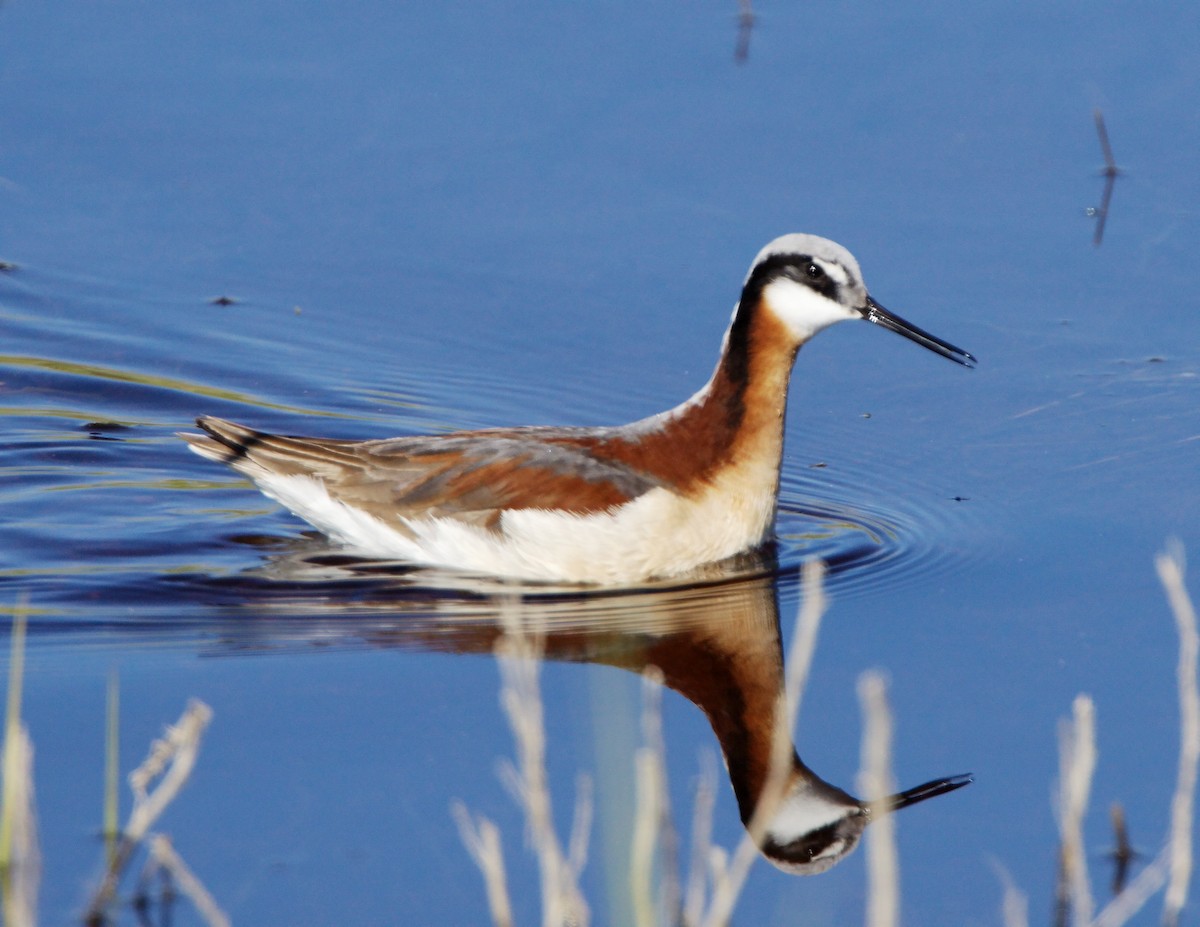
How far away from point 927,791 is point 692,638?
1.73 m

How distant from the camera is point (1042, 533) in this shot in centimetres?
905

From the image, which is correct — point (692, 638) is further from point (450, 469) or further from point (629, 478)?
point (450, 469)

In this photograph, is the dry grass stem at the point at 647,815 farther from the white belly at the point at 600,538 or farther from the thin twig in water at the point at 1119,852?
the white belly at the point at 600,538

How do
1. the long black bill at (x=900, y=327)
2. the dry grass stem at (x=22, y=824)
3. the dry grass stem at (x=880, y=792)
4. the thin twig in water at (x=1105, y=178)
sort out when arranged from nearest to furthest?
1. the dry grass stem at (x=880, y=792)
2. the dry grass stem at (x=22, y=824)
3. the long black bill at (x=900, y=327)
4. the thin twig in water at (x=1105, y=178)

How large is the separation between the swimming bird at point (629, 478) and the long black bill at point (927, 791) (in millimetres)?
2436

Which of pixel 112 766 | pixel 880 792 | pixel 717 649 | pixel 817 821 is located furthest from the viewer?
pixel 717 649

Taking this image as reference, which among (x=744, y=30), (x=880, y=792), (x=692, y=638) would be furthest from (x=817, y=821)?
(x=744, y=30)

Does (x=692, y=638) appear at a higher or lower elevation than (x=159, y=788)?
higher

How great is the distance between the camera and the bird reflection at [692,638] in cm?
657

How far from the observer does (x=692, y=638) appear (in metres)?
8.12

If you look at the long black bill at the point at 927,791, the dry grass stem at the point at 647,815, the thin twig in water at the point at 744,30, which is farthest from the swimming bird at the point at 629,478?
the thin twig in water at the point at 744,30

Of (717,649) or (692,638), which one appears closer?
(717,649)

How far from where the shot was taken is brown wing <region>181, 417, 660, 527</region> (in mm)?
8883

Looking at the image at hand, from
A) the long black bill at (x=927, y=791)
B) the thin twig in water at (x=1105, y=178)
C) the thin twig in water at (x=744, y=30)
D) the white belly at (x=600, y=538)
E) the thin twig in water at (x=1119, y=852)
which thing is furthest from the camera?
the thin twig in water at (x=744, y=30)
